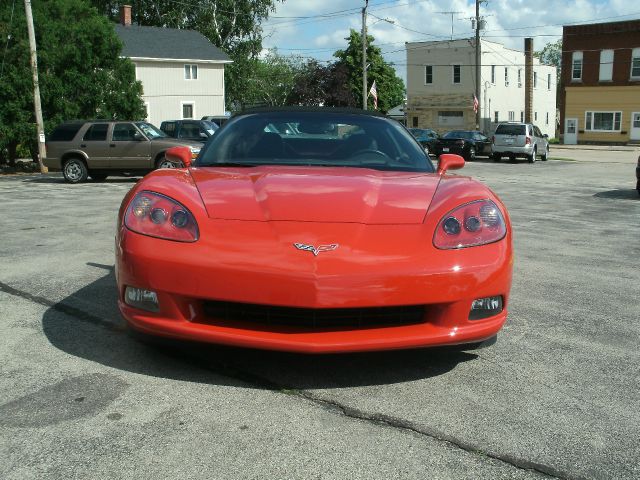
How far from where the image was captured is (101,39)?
24.4 m

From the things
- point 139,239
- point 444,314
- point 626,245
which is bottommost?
point 626,245

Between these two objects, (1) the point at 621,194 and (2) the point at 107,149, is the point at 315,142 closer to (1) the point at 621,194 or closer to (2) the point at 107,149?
(1) the point at 621,194

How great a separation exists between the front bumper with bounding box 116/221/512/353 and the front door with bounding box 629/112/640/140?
171 feet

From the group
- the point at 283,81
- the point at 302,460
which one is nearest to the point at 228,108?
the point at 283,81

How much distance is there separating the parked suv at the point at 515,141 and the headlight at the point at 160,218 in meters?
27.5

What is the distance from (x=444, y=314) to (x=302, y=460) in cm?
103

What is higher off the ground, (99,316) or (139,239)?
(139,239)

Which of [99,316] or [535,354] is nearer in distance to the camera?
[535,354]

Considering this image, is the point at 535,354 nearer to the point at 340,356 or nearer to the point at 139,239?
the point at 340,356

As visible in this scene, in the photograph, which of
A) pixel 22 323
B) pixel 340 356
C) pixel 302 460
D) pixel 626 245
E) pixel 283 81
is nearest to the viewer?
pixel 302 460

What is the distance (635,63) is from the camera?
1948 inches

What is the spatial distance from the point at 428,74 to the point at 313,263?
55.6 m

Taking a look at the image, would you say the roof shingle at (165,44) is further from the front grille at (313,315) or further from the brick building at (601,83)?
the front grille at (313,315)

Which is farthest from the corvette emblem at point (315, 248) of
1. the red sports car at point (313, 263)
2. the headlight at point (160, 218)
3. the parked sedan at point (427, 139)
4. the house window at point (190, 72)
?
the house window at point (190, 72)
